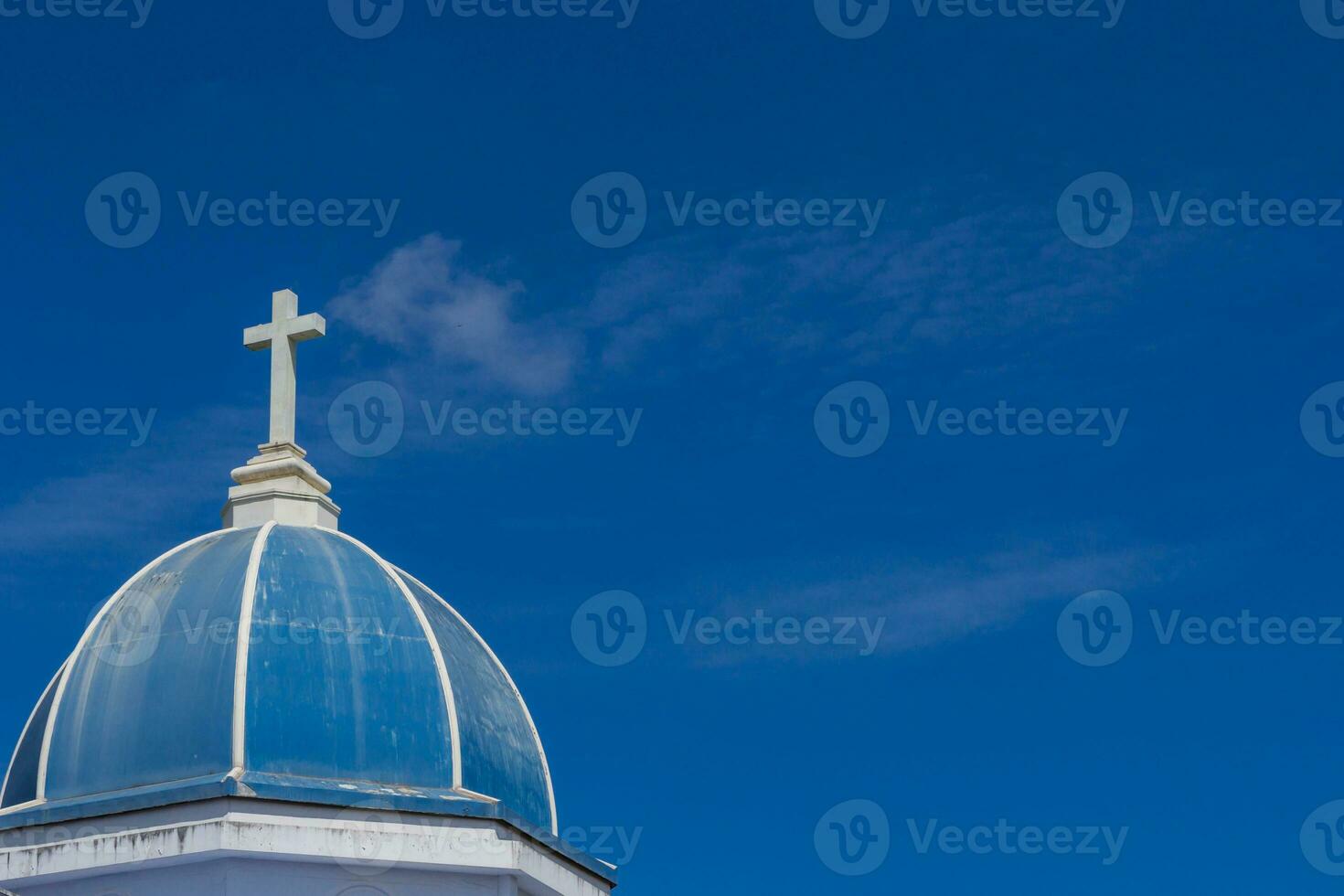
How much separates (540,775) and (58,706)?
519cm

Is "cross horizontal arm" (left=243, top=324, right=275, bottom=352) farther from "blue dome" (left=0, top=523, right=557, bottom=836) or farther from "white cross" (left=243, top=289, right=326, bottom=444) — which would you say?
"blue dome" (left=0, top=523, right=557, bottom=836)

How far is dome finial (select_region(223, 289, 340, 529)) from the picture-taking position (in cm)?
2211

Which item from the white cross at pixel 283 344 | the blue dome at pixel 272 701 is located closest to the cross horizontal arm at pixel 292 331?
the white cross at pixel 283 344

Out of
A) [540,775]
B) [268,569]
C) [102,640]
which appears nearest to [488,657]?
[540,775]

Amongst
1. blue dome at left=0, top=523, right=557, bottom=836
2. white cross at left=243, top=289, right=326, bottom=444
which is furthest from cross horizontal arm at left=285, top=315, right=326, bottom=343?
blue dome at left=0, top=523, right=557, bottom=836

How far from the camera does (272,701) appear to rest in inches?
758

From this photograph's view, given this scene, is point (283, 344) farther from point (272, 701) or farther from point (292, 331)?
point (272, 701)

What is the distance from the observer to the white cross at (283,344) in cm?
2281

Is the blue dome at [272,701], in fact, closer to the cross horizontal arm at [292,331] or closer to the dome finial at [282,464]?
the dome finial at [282,464]

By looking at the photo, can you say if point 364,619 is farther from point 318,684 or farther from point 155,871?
point 155,871

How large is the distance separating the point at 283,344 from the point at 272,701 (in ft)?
17.6

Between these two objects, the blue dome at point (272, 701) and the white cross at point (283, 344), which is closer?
the blue dome at point (272, 701)

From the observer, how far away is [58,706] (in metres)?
20.0

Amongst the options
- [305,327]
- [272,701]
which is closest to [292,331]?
[305,327]
